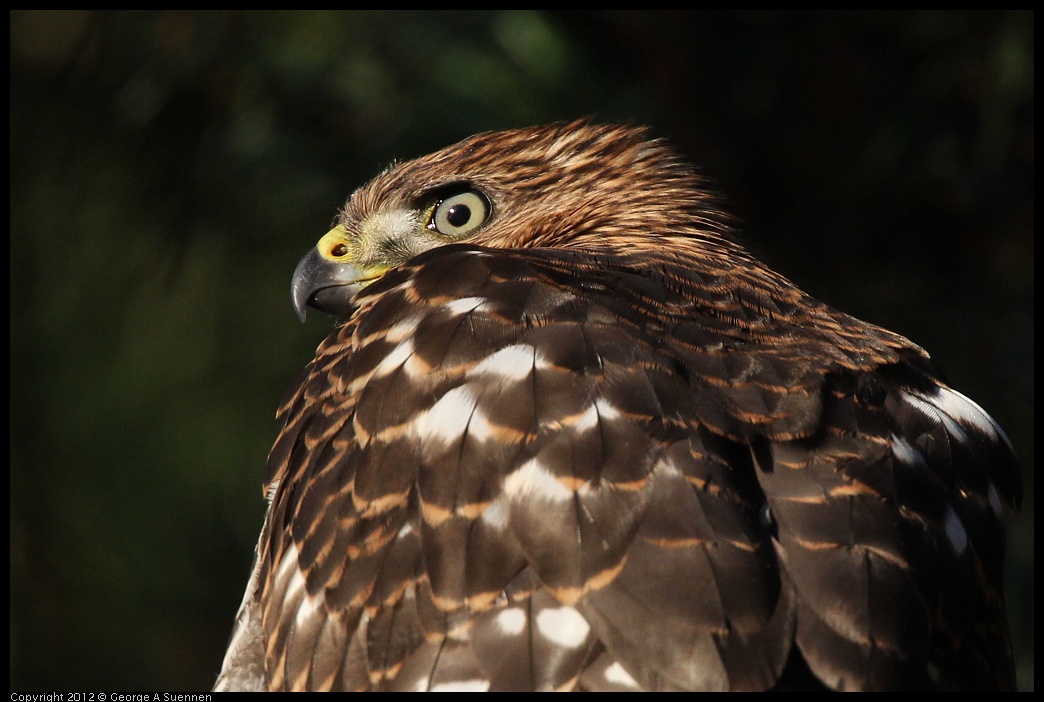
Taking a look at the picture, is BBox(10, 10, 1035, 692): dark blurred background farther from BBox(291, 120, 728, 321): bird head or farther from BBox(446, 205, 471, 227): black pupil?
BBox(446, 205, 471, 227): black pupil

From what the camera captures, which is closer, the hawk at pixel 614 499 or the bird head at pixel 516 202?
the hawk at pixel 614 499

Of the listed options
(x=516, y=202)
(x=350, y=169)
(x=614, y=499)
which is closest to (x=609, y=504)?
(x=614, y=499)

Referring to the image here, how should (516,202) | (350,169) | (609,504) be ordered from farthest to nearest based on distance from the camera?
(350,169) < (516,202) < (609,504)

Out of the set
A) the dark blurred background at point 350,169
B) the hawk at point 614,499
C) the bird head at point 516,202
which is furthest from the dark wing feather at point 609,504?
the dark blurred background at point 350,169

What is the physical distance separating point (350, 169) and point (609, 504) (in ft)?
9.04

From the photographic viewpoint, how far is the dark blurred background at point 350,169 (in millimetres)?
3889

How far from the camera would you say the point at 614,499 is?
160 centimetres

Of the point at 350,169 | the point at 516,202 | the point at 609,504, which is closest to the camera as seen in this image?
the point at 609,504

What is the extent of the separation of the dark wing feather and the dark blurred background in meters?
1.96

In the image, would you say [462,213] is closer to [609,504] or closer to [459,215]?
[459,215]

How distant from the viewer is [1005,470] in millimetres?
2084

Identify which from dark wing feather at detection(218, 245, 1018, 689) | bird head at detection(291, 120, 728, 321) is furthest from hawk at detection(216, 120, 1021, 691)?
bird head at detection(291, 120, 728, 321)

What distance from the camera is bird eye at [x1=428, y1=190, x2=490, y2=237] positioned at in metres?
2.76

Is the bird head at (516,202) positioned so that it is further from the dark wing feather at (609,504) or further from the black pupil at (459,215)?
the dark wing feather at (609,504)
